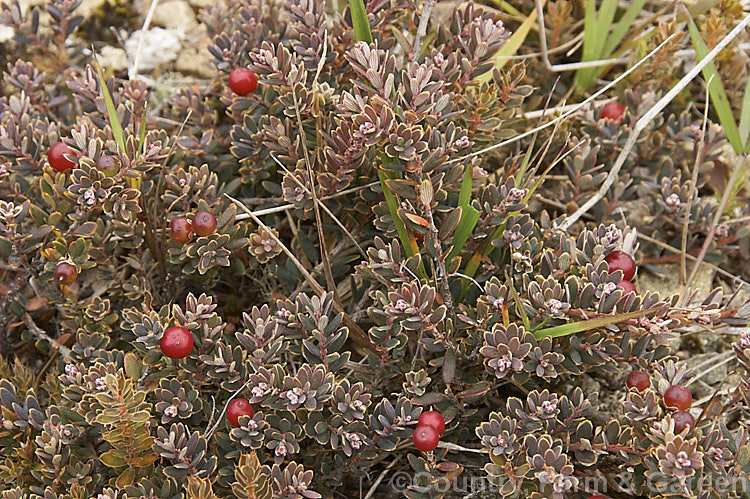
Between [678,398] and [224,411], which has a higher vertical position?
[678,398]

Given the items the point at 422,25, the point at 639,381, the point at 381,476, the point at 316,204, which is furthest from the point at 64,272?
the point at 639,381

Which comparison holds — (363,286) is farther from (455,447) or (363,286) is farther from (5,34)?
(5,34)

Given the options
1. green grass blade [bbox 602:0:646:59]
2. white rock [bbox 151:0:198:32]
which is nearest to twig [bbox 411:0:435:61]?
green grass blade [bbox 602:0:646:59]

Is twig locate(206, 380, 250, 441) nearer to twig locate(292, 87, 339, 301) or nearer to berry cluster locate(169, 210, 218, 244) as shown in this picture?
twig locate(292, 87, 339, 301)

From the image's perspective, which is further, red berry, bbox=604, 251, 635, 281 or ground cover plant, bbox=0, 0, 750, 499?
red berry, bbox=604, 251, 635, 281

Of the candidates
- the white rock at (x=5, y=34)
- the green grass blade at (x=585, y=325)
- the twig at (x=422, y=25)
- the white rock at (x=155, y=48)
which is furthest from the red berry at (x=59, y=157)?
the green grass blade at (x=585, y=325)

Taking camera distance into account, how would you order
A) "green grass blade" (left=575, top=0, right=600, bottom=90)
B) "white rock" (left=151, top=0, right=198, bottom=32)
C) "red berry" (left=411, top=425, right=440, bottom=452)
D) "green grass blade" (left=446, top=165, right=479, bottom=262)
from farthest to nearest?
"white rock" (left=151, top=0, right=198, bottom=32)
"green grass blade" (left=575, top=0, right=600, bottom=90)
"green grass blade" (left=446, top=165, right=479, bottom=262)
"red berry" (left=411, top=425, right=440, bottom=452)

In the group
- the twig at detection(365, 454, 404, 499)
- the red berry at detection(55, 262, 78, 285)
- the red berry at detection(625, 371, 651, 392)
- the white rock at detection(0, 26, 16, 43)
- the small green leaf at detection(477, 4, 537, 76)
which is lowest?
the twig at detection(365, 454, 404, 499)
